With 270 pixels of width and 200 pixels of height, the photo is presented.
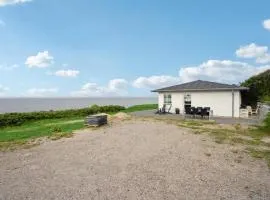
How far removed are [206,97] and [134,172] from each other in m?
13.4

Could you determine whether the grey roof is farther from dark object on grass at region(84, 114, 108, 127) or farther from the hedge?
the hedge

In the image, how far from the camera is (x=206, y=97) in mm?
17531

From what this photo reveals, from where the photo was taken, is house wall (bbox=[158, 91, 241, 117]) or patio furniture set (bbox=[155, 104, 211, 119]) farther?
house wall (bbox=[158, 91, 241, 117])

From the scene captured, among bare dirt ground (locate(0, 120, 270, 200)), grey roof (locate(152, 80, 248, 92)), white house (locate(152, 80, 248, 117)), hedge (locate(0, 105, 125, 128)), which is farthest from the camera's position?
hedge (locate(0, 105, 125, 128))

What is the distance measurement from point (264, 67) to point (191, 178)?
25090 mm

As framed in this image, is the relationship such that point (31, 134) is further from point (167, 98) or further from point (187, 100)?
point (187, 100)

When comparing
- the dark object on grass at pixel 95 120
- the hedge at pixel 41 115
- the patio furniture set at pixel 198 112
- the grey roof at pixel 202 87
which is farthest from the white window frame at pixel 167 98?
the hedge at pixel 41 115

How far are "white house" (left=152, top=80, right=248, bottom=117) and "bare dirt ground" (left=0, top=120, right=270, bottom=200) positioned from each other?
8763 mm

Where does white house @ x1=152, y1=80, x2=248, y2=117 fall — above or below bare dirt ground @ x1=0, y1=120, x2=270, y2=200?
above

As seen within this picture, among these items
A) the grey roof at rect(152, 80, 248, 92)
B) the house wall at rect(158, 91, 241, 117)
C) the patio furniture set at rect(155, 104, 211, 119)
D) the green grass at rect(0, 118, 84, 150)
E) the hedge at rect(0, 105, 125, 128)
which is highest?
the grey roof at rect(152, 80, 248, 92)

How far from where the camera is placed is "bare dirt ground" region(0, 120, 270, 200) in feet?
14.6

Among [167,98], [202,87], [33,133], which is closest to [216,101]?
[202,87]

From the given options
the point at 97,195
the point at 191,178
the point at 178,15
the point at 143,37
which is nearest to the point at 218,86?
the point at 178,15

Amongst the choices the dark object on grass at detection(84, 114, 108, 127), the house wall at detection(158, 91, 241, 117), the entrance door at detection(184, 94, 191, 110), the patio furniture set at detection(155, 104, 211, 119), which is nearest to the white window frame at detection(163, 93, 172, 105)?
the house wall at detection(158, 91, 241, 117)
